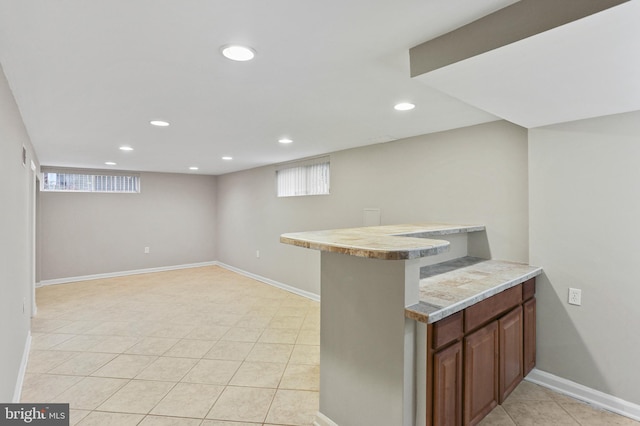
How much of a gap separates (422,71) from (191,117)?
2.08 metres

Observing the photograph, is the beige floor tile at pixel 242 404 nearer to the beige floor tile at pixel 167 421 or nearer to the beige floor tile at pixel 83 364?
the beige floor tile at pixel 167 421

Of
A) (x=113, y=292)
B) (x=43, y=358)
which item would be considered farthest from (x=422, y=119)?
(x=113, y=292)

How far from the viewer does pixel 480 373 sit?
200cm

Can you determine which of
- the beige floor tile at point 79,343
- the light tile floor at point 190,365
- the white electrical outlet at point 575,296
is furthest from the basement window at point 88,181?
the white electrical outlet at point 575,296

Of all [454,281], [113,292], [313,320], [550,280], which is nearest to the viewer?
[454,281]

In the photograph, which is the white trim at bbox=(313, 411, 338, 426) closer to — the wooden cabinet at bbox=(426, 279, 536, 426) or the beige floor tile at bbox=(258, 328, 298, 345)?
the wooden cabinet at bbox=(426, 279, 536, 426)

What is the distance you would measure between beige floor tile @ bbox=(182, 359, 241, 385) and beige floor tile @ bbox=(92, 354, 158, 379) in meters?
0.48

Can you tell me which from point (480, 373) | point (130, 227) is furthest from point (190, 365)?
point (130, 227)

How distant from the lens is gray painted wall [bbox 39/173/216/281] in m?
6.15

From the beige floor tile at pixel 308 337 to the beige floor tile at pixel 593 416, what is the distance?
7.03 feet

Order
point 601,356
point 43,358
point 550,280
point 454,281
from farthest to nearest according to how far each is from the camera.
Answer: point 43,358
point 550,280
point 601,356
point 454,281

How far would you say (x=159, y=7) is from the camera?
128cm

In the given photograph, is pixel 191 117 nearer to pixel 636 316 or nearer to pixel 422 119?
pixel 422 119

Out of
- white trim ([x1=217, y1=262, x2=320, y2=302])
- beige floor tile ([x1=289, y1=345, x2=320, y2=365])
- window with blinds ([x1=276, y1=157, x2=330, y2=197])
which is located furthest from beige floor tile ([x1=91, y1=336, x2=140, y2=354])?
window with blinds ([x1=276, y1=157, x2=330, y2=197])
